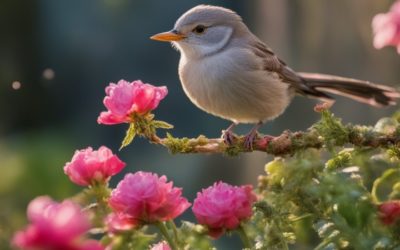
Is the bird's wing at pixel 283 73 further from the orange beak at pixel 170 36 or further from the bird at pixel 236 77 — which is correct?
the orange beak at pixel 170 36

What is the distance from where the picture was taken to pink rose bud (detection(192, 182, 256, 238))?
159 cm

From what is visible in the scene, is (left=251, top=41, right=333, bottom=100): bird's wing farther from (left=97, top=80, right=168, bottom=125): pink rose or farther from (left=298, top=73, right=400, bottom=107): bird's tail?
(left=97, top=80, right=168, bottom=125): pink rose

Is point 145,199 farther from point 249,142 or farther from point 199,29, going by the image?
point 199,29

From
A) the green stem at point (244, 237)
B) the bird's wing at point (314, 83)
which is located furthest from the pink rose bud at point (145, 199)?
the bird's wing at point (314, 83)

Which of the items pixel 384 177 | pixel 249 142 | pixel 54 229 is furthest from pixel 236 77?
pixel 54 229

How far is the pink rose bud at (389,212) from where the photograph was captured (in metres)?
1.53

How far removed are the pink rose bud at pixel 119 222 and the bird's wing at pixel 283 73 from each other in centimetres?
169

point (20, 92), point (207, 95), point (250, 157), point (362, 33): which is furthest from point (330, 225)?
point (20, 92)

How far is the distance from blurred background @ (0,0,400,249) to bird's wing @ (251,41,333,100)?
1.50 meters

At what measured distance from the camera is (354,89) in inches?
118

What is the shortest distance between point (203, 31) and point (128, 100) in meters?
1.41

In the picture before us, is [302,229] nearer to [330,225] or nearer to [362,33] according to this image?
[330,225]

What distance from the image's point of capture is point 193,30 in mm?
3080

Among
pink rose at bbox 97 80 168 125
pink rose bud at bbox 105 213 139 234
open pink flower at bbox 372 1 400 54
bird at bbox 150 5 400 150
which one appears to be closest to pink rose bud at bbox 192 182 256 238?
pink rose bud at bbox 105 213 139 234
